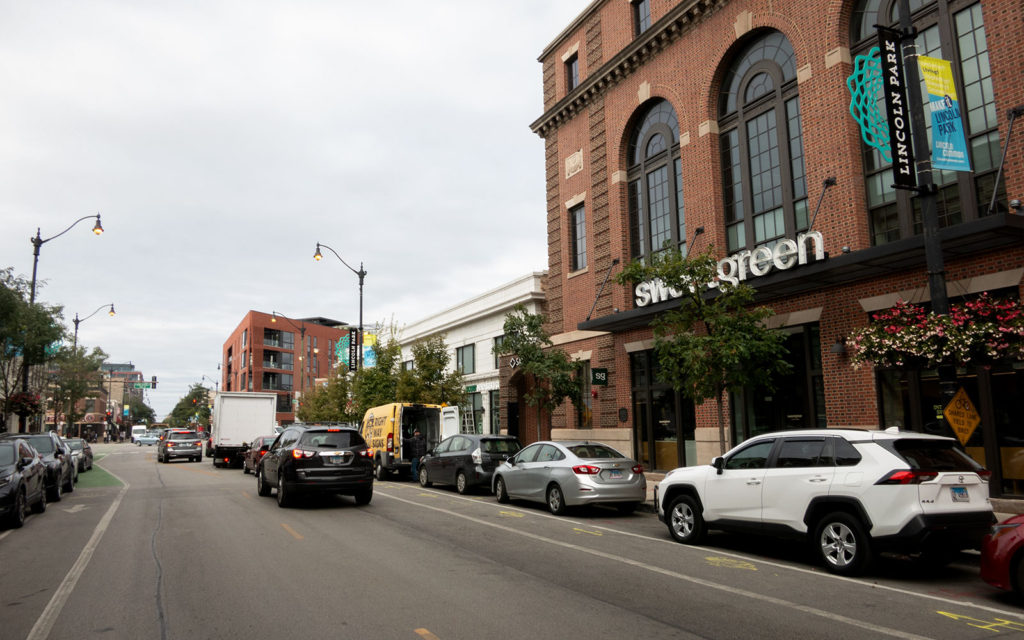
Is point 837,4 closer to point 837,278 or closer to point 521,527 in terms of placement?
point 837,278

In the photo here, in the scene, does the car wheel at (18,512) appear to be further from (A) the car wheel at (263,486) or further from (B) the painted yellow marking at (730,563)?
(B) the painted yellow marking at (730,563)

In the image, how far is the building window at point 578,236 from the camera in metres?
24.9

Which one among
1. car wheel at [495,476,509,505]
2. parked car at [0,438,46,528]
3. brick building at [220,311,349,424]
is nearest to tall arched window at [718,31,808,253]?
car wheel at [495,476,509,505]

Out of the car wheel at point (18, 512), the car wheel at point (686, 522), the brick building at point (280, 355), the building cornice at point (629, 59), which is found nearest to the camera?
the car wheel at point (686, 522)

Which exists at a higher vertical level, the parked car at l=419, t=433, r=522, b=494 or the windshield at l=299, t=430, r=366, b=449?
the windshield at l=299, t=430, r=366, b=449

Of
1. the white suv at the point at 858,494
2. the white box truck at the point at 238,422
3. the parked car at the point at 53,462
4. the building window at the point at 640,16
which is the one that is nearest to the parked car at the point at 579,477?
the white suv at the point at 858,494

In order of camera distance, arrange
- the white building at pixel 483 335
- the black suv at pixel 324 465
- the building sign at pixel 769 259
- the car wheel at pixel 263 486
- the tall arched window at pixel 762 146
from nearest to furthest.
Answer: the black suv at pixel 324 465 < the building sign at pixel 769 259 < the car wheel at pixel 263 486 < the tall arched window at pixel 762 146 < the white building at pixel 483 335

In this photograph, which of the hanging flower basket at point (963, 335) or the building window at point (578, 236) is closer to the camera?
the hanging flower basket at point (963, 335)

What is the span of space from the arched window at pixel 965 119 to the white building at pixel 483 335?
1510 cm

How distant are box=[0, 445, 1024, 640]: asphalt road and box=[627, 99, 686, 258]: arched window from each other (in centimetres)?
1078

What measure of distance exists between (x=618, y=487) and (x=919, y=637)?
7.85 metres

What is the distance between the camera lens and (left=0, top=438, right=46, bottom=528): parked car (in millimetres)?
11695

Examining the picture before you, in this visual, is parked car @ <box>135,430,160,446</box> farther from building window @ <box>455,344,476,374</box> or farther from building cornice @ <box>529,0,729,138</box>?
building cornice @ <box>529,0,729,138</box>

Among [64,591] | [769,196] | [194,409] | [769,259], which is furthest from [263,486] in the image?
[194,409]
